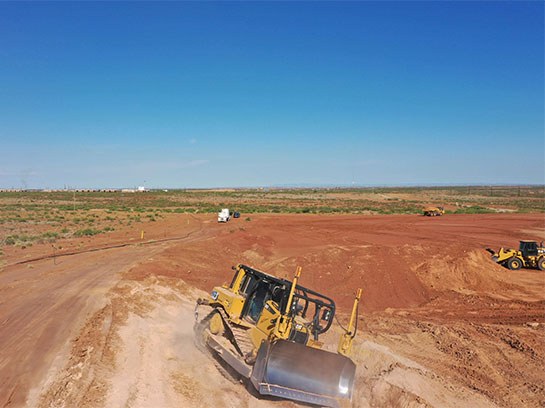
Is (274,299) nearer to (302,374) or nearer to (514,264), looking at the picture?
(302,374)

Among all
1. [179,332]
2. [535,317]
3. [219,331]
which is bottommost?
→ [535,317]

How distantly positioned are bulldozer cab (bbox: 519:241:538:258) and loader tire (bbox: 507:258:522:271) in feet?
2.10

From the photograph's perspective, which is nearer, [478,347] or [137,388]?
[137,388]

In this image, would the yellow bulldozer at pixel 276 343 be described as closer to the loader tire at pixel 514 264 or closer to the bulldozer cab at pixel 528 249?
the loader tire at pixel 514 264

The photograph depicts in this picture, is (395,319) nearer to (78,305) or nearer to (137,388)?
(137,388)

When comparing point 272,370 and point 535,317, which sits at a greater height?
point 272,370

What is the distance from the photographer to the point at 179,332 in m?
13.2

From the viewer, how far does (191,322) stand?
1426cm

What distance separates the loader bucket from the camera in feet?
29.5

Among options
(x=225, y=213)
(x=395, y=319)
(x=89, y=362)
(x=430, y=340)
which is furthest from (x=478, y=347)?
(x=225, y=213)

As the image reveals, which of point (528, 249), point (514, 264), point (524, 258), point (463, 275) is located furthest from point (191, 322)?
point (528, 249)

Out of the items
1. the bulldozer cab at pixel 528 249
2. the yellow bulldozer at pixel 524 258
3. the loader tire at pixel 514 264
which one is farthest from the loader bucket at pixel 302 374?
the bulldozer cab at pixel 528 249

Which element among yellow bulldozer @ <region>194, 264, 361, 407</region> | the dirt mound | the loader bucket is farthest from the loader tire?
the loader bucket

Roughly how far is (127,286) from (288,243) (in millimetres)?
16950
